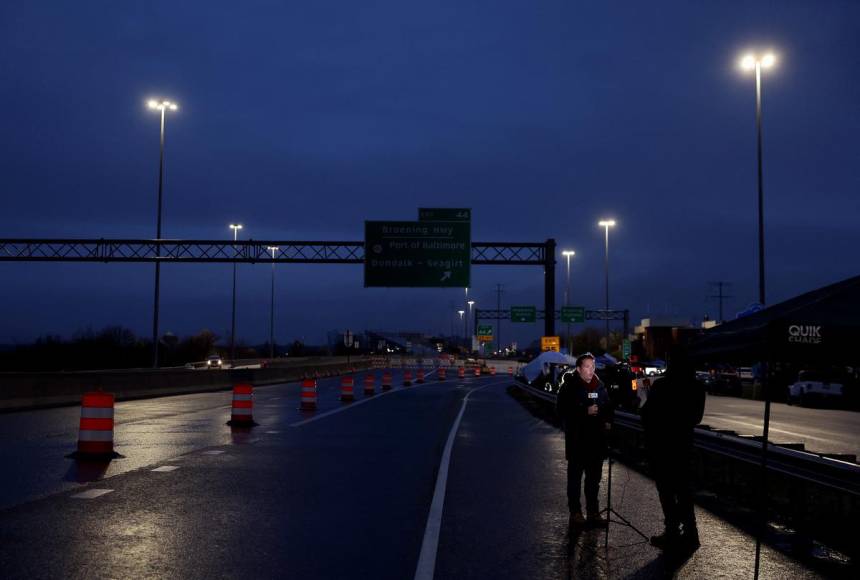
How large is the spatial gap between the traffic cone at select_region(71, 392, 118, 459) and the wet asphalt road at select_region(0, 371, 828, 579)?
1.22ft

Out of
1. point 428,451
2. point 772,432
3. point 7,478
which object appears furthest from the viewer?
point 772,432

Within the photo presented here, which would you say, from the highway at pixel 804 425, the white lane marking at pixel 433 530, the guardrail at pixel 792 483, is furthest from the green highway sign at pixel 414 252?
the guardrail at pixel 792 483

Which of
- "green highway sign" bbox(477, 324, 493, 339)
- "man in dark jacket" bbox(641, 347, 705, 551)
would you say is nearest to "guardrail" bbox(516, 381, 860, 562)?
"man in dark jacket" bbox(641, 347, 705, 551)

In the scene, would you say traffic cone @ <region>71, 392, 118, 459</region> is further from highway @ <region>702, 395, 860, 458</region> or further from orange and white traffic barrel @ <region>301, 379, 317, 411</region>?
orange and white traffic barrel @ <region>301, 379, 317, 411</region>

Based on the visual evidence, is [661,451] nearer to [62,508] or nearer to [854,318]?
[854,318]

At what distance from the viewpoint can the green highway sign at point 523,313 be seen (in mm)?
78938

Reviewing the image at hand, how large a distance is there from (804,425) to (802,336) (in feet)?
64.5

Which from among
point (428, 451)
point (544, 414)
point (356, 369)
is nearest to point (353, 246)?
point (544, 414)

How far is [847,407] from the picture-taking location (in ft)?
120

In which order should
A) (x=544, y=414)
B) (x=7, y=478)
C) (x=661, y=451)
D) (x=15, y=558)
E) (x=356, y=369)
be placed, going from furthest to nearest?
(x=356, y=369) → (x=544, y=414) → (x=7, y=478) → (x=661, y=451) → (x=15, y=558)

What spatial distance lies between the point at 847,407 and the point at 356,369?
52.9 m

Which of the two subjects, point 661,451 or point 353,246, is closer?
point 661,451

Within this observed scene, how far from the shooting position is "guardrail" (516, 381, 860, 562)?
827 centimetres

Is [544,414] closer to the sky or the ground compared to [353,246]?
closer to the ground
